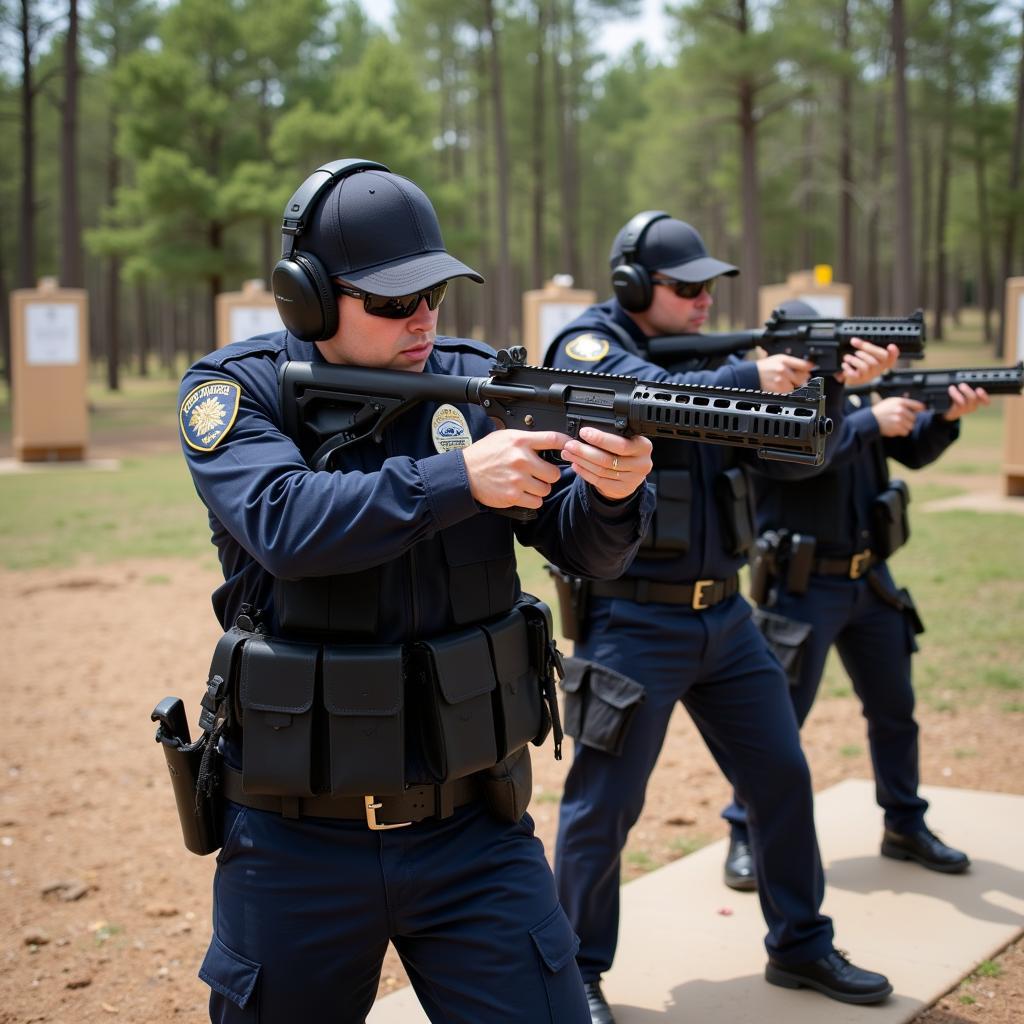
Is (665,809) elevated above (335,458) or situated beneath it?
situated beneath

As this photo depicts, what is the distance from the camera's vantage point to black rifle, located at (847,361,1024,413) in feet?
16.0

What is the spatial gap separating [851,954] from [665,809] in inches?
66.5

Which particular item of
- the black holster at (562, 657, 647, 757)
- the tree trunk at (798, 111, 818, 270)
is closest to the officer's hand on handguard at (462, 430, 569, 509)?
the black holster at (562, 657, 647, 757)

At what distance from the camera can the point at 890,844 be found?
188 inches

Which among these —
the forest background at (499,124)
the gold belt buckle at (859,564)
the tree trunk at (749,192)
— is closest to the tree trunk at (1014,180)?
the forest background at (499,124)

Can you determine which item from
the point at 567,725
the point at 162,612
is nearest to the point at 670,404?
the point at 567,725

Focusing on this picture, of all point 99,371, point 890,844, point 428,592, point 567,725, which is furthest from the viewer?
point 99,371

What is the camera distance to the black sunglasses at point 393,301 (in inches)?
97.3

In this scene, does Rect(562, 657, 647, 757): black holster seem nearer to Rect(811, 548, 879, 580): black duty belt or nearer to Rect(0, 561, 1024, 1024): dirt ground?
Rect(0, 561, 1024, 1024): dirt ground

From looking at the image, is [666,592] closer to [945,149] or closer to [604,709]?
[604,709]

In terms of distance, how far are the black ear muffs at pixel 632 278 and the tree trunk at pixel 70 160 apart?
25299mm

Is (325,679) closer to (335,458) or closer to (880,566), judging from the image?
(335,458)

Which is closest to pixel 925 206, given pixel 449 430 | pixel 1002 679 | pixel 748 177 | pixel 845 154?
pixel 845 154

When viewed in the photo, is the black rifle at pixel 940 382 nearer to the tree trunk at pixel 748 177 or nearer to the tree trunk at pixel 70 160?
the tree trunk at pixel 748 177
